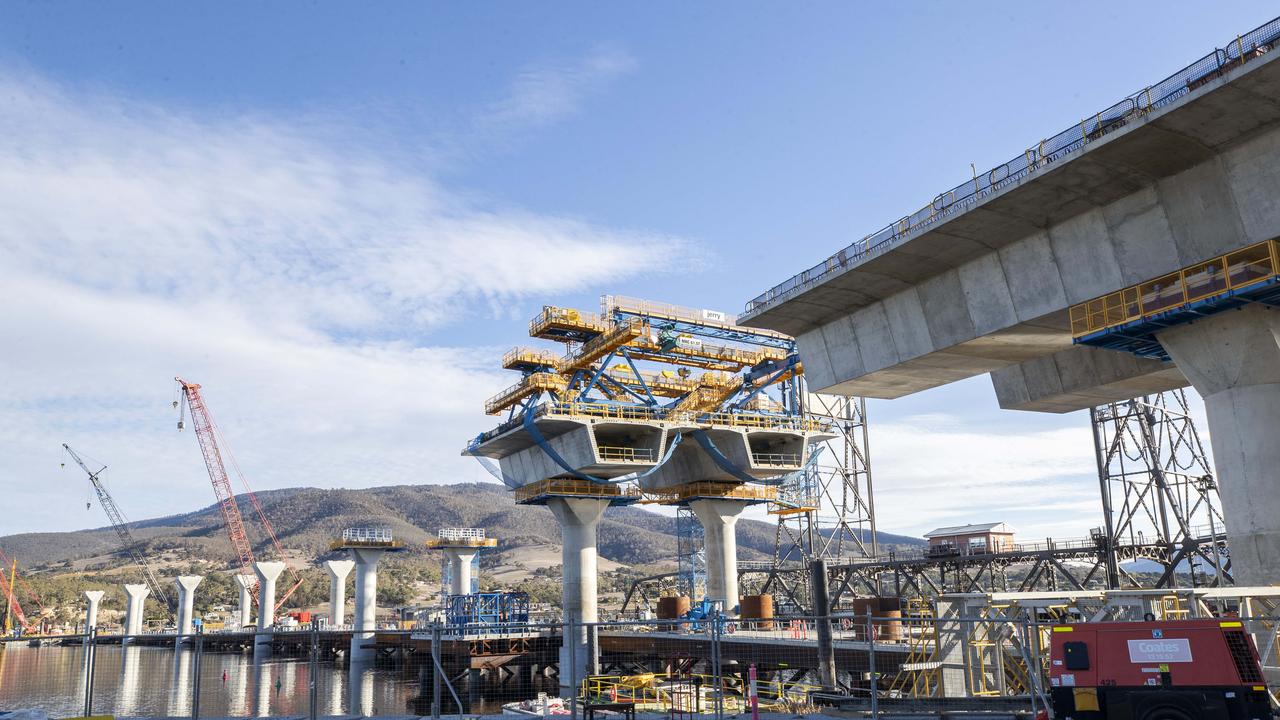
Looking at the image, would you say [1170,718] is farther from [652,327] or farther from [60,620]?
[60,620]

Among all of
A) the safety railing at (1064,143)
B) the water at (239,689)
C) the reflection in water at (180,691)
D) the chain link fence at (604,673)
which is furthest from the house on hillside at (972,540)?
the reflection in water at (180,691)

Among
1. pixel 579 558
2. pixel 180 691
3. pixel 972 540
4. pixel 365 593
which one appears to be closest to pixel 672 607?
pixel 579 558

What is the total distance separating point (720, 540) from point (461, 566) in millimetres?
41980

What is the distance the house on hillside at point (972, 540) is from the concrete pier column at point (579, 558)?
26146 mm

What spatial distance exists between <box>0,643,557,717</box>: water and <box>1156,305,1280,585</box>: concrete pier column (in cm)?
3987

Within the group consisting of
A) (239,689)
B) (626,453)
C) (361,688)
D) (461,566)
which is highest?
(626,453)

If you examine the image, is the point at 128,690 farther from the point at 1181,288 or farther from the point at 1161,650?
the point at 1161,650

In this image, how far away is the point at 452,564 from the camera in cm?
9550

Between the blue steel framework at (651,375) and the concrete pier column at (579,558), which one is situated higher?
the blue steel framework at (651,375)

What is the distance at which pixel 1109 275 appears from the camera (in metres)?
25.3

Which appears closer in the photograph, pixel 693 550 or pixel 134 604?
pixel 693 550

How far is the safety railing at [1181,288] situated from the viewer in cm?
2203

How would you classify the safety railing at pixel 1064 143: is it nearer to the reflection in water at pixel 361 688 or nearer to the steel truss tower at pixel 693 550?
the reflection in water at pixel 361 688

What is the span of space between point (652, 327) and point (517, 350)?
10.1 meters
